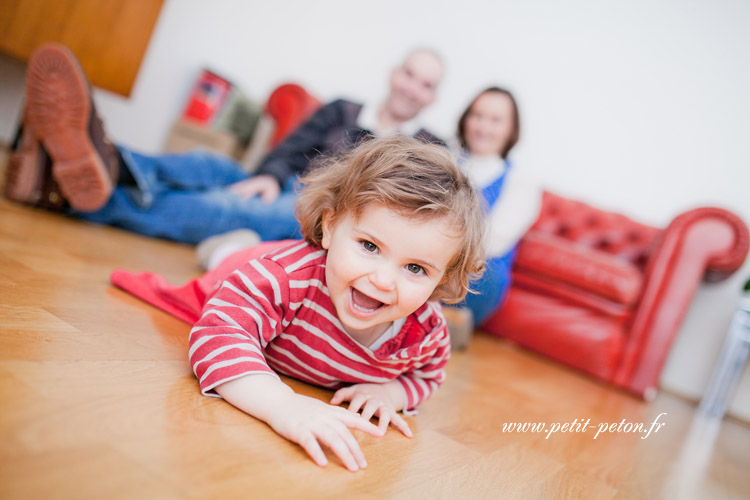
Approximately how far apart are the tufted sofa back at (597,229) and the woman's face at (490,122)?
2.89ft

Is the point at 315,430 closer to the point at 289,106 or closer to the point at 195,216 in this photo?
the point at 195,216

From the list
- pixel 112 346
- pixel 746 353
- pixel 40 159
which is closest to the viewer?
pixel 112 346

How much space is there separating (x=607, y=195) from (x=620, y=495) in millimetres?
2589

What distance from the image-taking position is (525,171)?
332 cm

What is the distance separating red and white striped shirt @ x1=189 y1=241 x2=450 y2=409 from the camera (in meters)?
0.65

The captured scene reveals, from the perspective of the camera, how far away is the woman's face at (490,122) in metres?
1.97

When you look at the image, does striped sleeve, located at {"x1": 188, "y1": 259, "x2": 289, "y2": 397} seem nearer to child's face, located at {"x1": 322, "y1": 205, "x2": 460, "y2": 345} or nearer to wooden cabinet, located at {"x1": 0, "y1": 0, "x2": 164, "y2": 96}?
child's face, located at {"x1": 322, "y1": 205, "x2": 460, "y2": 345}

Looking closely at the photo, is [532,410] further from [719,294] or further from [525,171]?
[525,171]

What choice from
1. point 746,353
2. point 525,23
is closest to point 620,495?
point 746,353

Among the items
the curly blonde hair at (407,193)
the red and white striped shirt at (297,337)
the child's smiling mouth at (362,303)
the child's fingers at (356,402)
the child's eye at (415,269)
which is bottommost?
the child's fingers at (356,402)

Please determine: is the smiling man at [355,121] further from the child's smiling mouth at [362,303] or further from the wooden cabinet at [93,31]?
the child's smiling mouth at [362,303]

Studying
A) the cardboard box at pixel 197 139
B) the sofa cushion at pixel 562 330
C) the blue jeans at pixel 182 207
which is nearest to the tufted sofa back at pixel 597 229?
the sofa cushion at pixel 562 330

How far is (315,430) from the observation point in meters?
0.58

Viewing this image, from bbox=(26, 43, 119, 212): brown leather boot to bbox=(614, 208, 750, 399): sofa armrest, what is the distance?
74.5 inches
